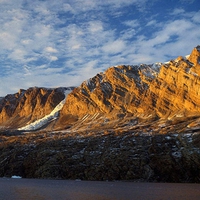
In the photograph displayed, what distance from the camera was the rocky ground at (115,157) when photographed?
104 m

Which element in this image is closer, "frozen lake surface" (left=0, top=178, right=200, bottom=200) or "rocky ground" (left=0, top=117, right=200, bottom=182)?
"frozen lake surface" (left=0, top=178, right=200, bottom=200)

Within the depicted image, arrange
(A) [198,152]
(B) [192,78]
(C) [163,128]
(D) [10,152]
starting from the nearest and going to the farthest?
(A) [198,152]
(D) [10,152]
(C) [163,128]
(B) [192,78]

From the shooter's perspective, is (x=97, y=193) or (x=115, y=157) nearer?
(x=97, y=193)

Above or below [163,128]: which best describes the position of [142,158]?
below

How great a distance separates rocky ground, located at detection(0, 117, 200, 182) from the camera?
104m

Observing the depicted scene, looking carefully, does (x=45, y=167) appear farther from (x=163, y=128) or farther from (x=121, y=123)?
(x=121, y=123)

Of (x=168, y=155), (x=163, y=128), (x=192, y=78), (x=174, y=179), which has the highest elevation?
(x=192, y=78)

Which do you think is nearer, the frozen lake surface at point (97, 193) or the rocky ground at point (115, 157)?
the frozen lake surface at point (97, 193)

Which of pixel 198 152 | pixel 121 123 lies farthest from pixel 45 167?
pixel 121 123

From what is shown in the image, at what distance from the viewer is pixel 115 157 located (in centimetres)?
11581

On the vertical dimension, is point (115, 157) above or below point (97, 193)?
above

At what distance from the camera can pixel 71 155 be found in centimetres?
12406

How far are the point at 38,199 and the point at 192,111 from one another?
5627 inches

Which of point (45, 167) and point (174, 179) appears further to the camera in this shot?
point (45, 167)
